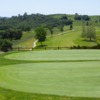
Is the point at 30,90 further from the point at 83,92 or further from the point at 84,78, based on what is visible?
the point at 84,78

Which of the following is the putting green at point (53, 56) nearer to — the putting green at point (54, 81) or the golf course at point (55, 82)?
the golf course at point (55, 82)

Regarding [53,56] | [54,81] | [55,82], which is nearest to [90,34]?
[53,56]

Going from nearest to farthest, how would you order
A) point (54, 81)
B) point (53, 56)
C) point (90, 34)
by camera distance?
point (54, 81)
point (53, 56)
point (90, 34)

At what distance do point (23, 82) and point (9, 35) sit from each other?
453 feet

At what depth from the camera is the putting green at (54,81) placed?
19.4 metres

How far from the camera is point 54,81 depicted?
74.7ft

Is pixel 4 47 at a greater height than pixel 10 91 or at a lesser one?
lesser

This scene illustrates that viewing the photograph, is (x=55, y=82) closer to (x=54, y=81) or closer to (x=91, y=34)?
(x=54, y=81)

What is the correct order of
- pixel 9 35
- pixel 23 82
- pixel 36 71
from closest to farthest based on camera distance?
pixel 23 82 → pixel 36 71 → pixel 9 35

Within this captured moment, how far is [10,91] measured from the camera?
63.6ft

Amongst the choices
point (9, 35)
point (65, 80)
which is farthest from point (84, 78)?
point (9, 35)

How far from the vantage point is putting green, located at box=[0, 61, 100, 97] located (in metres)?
19.4

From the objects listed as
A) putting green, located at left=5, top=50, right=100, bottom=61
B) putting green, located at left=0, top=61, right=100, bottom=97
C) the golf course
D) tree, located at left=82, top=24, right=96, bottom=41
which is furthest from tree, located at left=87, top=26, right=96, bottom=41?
putting green, located at left=0, top=61, right=100, bottom=97

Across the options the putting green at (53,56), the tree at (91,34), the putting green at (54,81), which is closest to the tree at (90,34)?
the tree at (91,34)
